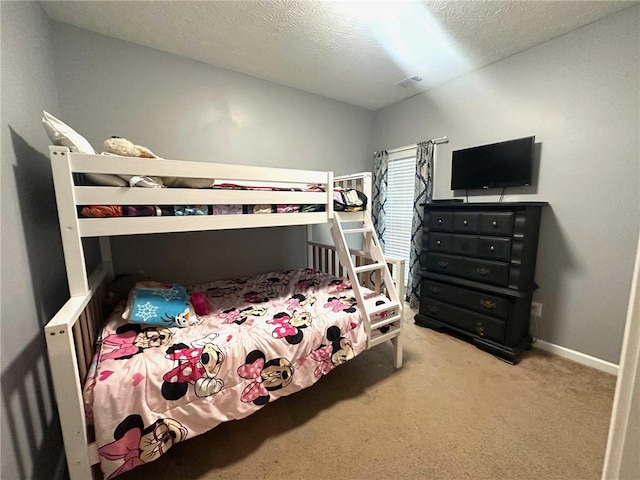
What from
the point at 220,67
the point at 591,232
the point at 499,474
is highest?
the point at 220,67

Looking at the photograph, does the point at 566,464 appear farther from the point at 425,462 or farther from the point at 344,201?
the point at 344,201

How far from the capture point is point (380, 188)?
3.46 m

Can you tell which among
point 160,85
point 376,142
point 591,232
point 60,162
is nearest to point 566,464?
point 591,232

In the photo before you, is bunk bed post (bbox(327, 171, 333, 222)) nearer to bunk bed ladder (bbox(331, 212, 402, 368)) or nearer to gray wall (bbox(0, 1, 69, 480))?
bunk bed ladder (bbox(331, 212, 402, 368))

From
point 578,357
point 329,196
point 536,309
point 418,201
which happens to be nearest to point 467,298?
point 536,309

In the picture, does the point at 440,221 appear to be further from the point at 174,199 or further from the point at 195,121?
the point at 195,121

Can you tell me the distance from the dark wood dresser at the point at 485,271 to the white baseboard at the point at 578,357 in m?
0.13

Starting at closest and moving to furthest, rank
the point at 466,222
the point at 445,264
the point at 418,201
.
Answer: the point at 466,222, the point at 445,264, the point at 418,201

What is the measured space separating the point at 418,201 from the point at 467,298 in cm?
121

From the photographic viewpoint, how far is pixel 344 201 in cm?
204

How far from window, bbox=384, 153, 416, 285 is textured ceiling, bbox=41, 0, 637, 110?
1.00m

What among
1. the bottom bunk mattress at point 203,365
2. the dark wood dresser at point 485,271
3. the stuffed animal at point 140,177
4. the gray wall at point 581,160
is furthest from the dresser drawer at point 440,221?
the stuffed animal at point 140,177

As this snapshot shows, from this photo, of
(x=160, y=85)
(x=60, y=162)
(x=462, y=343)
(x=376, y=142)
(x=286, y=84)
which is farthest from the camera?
(x=376, y=142)

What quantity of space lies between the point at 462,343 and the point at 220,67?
3.47m
